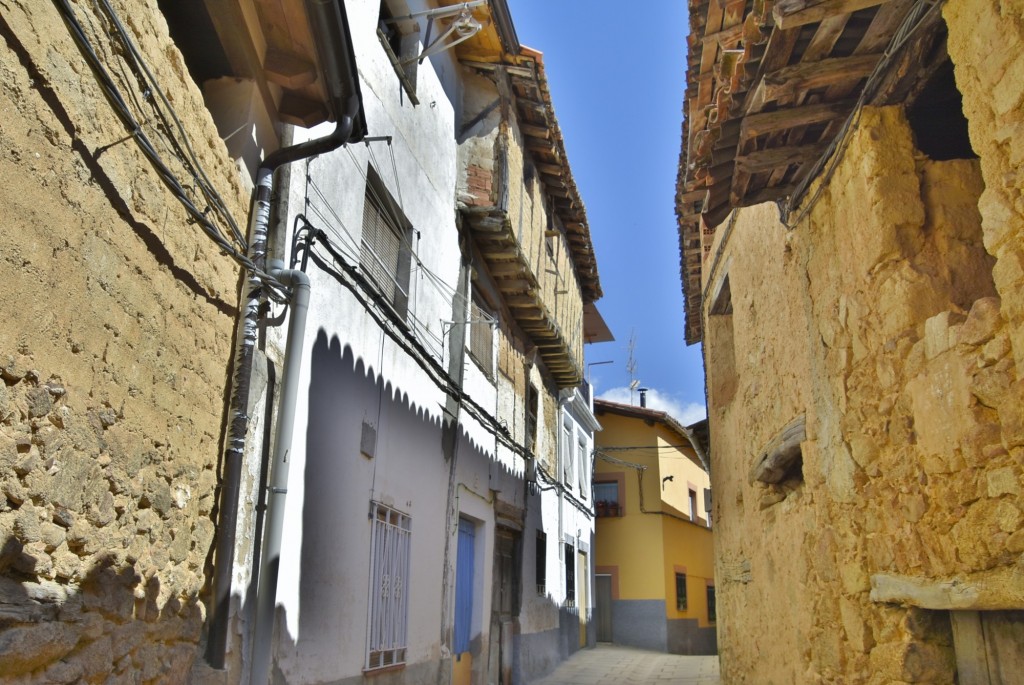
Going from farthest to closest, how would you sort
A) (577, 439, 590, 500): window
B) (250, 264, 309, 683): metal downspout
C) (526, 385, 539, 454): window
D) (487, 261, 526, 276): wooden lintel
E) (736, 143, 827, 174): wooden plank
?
1. (577, 439, 590, 500): window
2. (526, 385, 539, 454): window
3. (487, 261, 526, 276): wooden lintel
4. (736, 143, 827, 174): wooden plank
5. (250, 264, 309, 683): metal downspout

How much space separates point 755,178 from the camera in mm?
5359

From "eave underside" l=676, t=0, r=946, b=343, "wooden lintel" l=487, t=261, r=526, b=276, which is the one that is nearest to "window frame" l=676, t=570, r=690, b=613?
"wooden lintel" l=487, t=261, r=526, b=276

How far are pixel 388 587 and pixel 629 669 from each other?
9.28m

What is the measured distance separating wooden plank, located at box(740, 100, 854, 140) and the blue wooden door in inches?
224

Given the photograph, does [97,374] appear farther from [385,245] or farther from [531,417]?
[531,417]

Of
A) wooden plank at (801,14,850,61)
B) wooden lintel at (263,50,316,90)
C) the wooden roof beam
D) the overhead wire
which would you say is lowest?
the overhead wire

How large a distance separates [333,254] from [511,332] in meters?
6.46

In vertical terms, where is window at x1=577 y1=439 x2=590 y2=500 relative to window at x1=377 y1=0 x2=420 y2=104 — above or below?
below

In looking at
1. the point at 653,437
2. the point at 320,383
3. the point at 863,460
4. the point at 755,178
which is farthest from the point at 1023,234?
the point at 653,437

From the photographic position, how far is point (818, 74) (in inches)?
171

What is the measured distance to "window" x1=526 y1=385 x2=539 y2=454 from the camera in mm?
13031

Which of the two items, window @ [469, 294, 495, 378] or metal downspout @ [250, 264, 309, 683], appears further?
window @ [469, 294, 495, 378]

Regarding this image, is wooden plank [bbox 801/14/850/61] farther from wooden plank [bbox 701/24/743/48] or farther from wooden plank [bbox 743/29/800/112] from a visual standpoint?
wooden plank [bbox 701/24/743/48]

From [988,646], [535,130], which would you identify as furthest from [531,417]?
[988,646]
